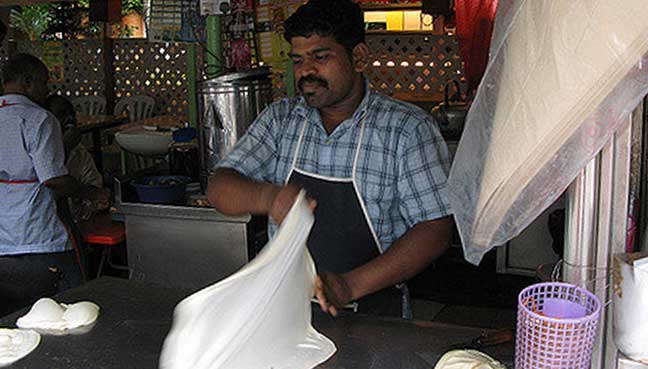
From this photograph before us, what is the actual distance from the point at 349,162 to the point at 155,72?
22.9 ft

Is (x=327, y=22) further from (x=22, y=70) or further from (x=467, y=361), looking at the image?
(x=22, y=70)

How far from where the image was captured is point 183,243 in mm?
3215

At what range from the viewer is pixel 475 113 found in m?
1.18

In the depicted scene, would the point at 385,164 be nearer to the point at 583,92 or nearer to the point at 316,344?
the point at 316,344

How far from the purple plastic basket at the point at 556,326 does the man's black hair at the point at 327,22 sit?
1113 mm

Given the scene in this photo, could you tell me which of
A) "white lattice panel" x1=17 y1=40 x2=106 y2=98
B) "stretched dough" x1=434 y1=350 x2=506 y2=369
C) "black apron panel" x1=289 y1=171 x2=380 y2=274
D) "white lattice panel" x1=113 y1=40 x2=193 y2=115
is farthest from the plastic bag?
"white lattice panel" x1=17 y1=40 x2=106 y2=98

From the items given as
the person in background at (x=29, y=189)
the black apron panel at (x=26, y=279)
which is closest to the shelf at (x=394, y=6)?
the person in background at (x=29, y=189)

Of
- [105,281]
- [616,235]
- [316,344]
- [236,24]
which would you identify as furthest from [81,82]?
[616,235]

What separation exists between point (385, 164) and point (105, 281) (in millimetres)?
995

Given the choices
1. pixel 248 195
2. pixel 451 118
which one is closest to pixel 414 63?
pixel 451 118

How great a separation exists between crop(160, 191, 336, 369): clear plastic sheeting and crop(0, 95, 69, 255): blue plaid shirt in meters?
2.11

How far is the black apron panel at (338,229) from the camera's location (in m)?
2.17

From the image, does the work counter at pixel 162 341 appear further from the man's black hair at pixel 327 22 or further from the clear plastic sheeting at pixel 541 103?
the man's black hair at pixel 327 22

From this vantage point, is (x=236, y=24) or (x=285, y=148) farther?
(x=236, y=24)
